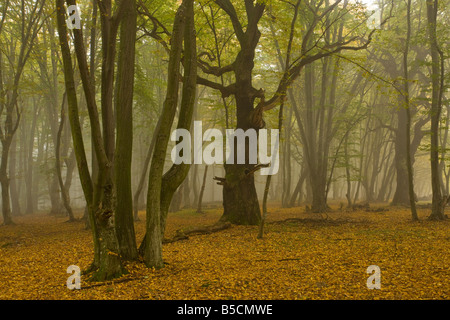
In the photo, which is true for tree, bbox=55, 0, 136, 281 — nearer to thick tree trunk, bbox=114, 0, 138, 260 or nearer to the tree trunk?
thick tree trunk, bbox=114, 0, 138, 260

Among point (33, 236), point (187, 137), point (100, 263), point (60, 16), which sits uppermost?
point (60, 16)

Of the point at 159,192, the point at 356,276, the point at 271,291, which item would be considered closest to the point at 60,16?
the point at 159,192

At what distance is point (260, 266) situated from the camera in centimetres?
582

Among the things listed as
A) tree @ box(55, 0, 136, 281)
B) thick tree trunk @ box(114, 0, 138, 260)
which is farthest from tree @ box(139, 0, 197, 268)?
tree @ box(55, 0, 136, 281)

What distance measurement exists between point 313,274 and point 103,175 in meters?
3.54

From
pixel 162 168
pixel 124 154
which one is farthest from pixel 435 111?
pixel 124 154

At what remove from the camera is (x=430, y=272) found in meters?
5.04

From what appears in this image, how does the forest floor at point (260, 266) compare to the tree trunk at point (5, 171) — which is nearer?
the forest floor at point (260, 266)

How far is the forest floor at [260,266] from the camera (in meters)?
4.40

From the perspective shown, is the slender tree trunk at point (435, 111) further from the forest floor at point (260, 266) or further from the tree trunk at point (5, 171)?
the tree trunk at point (5, 171)

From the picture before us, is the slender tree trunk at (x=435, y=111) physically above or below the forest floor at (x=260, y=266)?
above

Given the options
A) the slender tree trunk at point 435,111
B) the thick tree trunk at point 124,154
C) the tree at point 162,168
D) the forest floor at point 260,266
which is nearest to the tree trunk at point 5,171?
the forest floor at point 260,266
